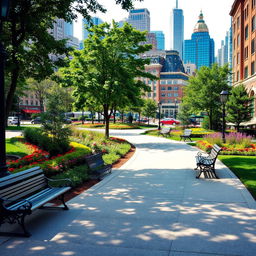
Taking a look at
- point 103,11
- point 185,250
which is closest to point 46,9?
point 103,11

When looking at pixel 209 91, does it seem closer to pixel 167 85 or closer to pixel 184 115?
pixel 184 115

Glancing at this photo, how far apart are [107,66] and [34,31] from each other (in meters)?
9.11

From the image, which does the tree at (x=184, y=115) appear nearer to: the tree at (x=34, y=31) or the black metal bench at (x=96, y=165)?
the tree at (x=34, y=31)

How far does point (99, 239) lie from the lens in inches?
189

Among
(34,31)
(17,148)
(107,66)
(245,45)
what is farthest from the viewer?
(245,45)

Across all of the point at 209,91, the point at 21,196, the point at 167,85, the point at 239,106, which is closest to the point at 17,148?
the point at 21,196

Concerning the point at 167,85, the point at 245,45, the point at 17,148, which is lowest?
the point at 17,148

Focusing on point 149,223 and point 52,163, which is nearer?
point 149,223

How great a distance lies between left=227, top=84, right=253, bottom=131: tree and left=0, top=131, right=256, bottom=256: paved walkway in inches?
996

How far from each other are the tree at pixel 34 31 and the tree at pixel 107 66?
20.5ft

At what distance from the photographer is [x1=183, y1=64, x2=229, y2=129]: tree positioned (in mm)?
35819

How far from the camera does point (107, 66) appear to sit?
21094mm

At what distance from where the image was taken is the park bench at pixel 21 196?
16.3ft

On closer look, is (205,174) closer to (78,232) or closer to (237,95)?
(78,232)
